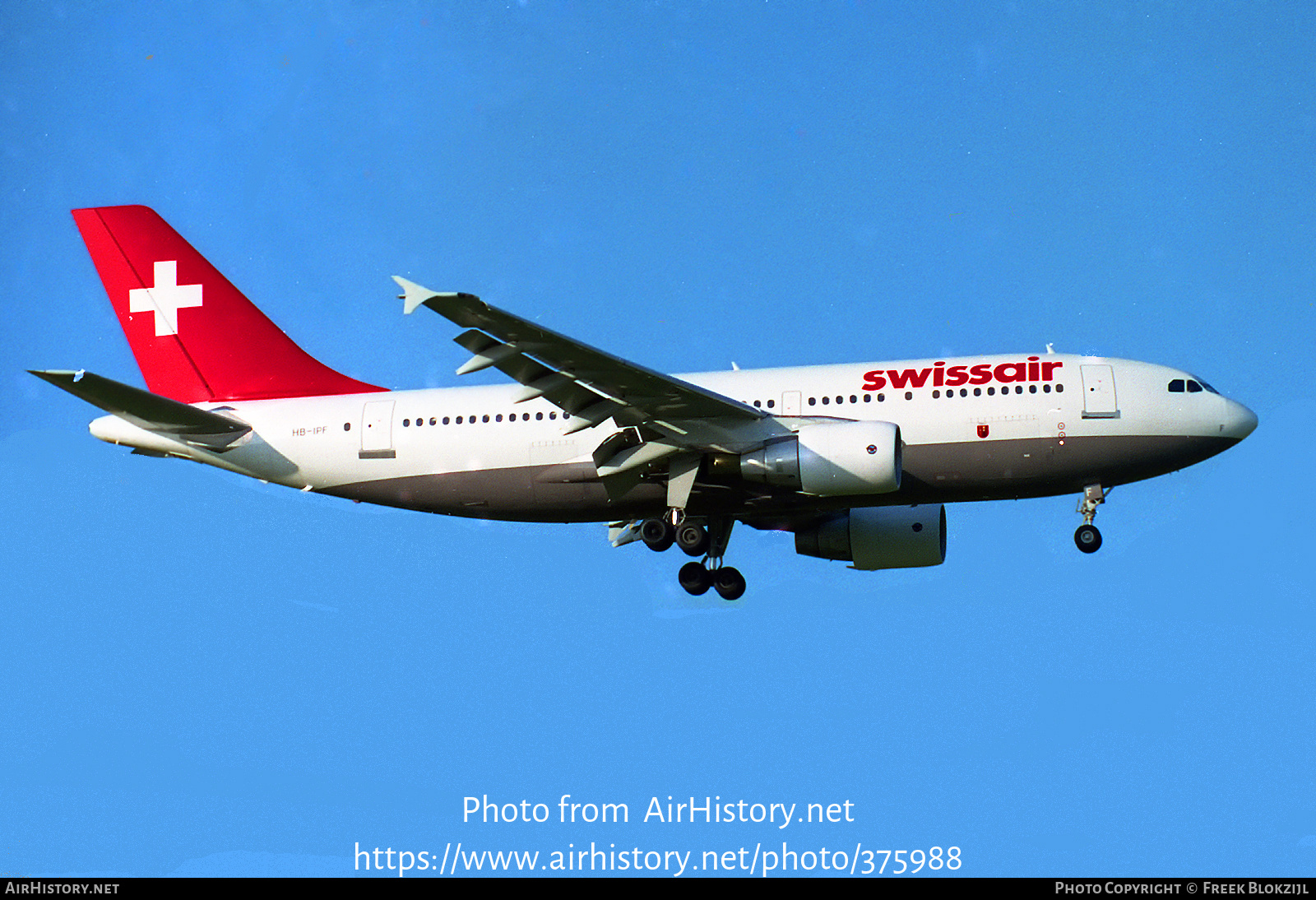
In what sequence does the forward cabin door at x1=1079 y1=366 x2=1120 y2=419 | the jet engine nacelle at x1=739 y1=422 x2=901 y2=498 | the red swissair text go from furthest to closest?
the red swissair text < the forward cabin door at x1=1079 y1=366 x2=1120 y2=419 < the jet engine nacelle at x1=739 y1=422 x2=901 y2=498

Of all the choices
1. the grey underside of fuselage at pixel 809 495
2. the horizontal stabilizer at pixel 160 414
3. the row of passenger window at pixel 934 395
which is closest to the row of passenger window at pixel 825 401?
the row of passenger window at pixel 934 395

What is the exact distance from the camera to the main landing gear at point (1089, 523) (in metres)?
28.8

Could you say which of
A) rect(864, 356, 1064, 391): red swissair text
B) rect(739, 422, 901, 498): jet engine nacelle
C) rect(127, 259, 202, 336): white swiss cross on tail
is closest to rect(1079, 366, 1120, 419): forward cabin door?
rect(864, 356, 1064, 391): red swissair text

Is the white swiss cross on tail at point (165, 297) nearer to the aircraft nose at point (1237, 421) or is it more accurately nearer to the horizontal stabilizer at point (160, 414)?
the horizontal stabilizer at point (160, 414)

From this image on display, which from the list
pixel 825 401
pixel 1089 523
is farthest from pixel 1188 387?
pixel 825 401

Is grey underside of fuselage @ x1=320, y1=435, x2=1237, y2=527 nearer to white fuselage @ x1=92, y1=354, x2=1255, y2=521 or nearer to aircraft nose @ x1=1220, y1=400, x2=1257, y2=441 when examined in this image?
white fuselage @ x1=92, y1=354, x2=1255, y2=521

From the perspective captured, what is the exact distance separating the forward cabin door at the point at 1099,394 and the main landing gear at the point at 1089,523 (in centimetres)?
158

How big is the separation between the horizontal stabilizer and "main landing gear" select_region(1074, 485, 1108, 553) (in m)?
16.7

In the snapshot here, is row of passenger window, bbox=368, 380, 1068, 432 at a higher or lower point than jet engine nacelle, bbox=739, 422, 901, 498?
higher

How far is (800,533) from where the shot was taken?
33.1m

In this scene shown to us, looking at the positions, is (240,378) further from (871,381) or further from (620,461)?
(871,381)

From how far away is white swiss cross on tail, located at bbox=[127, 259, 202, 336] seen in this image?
32.9m

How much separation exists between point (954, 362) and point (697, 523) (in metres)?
6.08
